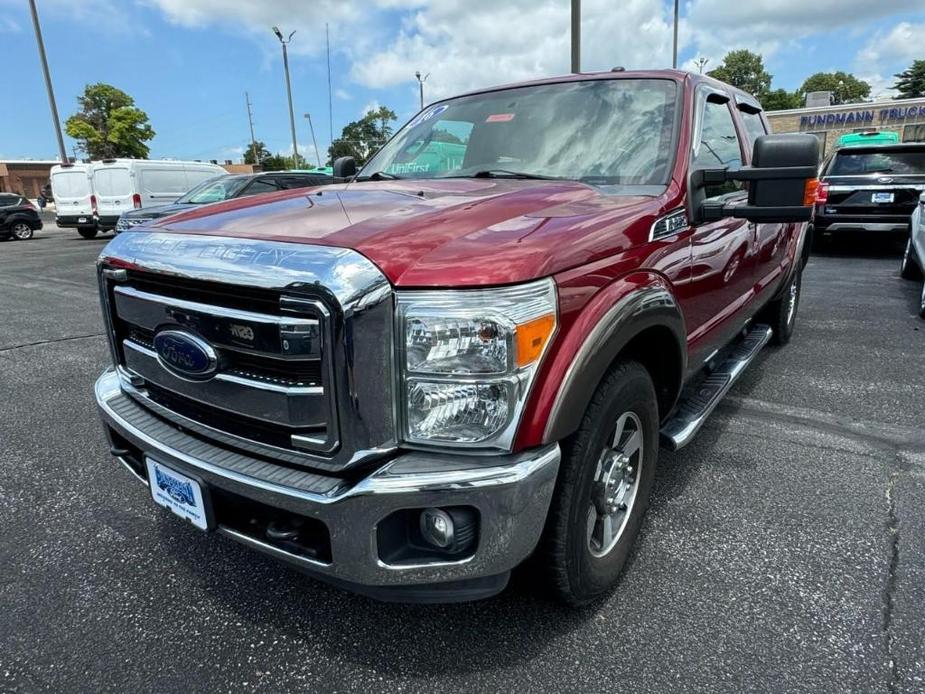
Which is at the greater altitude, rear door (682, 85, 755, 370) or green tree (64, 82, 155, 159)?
green tree (64, 82, 155, 159)

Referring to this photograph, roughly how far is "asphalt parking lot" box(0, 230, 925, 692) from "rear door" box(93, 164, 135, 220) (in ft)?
51.1

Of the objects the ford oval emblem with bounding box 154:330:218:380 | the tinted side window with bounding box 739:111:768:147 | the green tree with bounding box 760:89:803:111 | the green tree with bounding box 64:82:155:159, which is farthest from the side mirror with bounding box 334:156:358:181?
the green tree with bounding box 760:89:803:111

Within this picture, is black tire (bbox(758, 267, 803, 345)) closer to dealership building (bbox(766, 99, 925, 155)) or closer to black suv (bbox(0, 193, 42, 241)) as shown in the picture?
black suv (bbox(0, 193, 42, 241))

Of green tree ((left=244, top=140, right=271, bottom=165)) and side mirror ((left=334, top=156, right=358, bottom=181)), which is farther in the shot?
green tree ((left=244, top=140, right=271, bottom=165))

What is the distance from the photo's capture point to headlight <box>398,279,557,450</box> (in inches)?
61.6

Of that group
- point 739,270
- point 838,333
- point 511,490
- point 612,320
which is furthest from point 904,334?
point 511,490

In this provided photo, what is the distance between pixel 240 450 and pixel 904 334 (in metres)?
5.96

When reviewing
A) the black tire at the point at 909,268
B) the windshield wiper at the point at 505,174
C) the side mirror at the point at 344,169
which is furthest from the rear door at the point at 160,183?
the black tire at the point at 909,268

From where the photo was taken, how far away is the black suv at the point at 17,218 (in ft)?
63.3

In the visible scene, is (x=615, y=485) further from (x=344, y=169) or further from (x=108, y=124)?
(x=108, y=124)

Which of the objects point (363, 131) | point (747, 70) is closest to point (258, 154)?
point (363, 131)

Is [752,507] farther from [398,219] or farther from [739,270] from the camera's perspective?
[398,219]

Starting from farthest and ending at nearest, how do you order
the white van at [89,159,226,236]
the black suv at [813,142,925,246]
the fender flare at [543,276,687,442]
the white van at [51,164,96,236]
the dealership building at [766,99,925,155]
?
the dealership building at [766,99,925,155]
the white van at [51,164,96,236]
the white van at [89,159,226,236]
the black suv at [813,142,925,246]
the fender flare at [543,276,687,442]

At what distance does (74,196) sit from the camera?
717 inches
